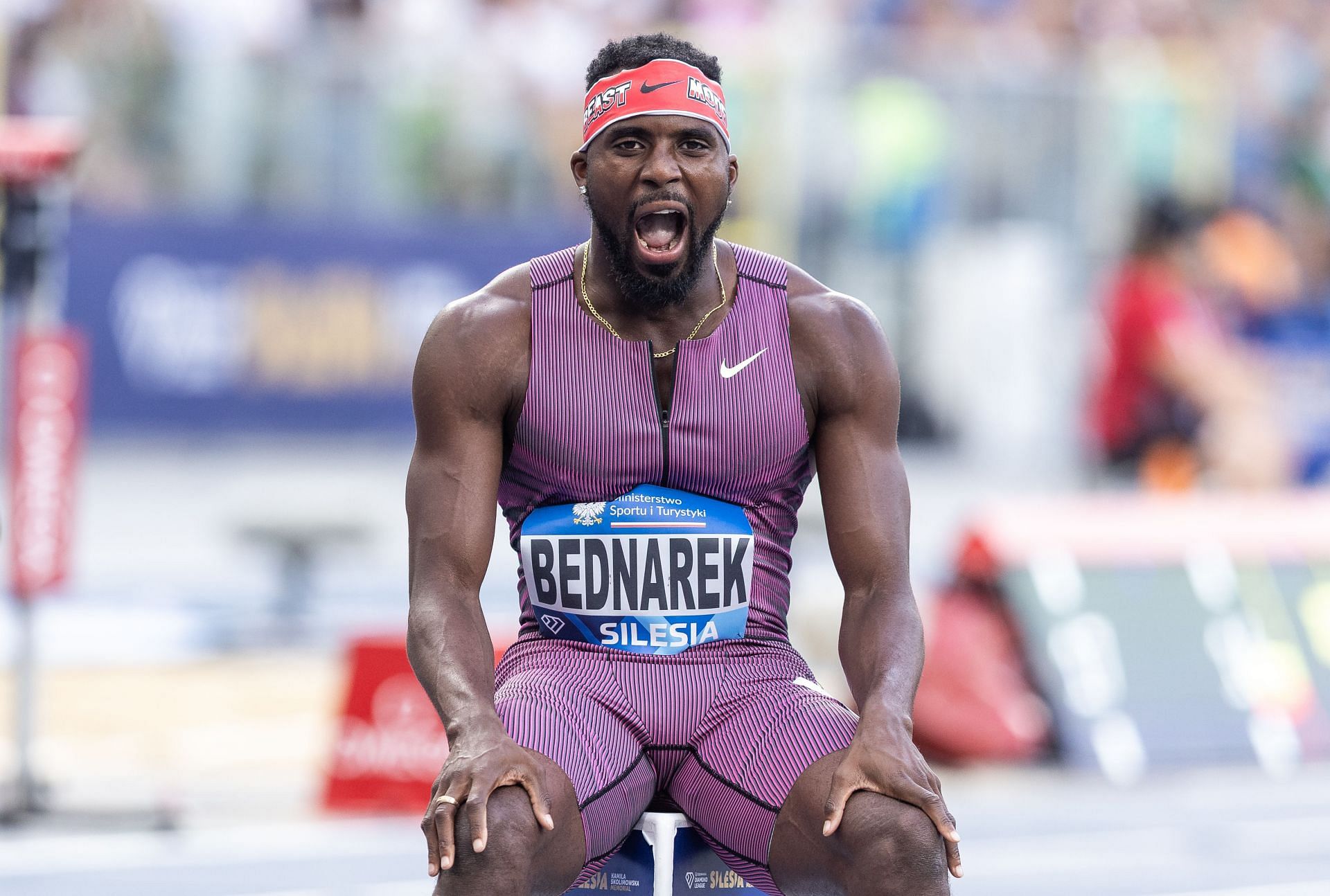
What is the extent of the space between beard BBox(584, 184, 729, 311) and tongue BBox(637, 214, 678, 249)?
16 mm

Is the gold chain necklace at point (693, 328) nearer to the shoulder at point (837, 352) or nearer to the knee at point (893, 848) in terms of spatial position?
the shoulder at point (837, 352)

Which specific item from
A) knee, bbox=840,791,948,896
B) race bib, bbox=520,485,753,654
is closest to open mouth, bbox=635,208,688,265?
race bib, bbox=520,485,753,654

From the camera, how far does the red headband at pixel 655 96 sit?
10.6ft

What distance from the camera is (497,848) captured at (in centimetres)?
278

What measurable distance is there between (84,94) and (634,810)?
953cm

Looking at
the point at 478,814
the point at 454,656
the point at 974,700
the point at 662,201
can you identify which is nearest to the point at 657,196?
the point at 662,201

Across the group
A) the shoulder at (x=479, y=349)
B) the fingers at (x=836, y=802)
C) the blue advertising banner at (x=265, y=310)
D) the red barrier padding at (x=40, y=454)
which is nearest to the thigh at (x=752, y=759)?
the fingers at (x=836, y=802)

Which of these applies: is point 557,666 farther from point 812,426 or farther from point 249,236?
point 249,236

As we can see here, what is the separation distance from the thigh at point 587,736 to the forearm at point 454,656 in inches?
2.5

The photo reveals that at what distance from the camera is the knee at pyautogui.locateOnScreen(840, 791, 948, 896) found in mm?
2789

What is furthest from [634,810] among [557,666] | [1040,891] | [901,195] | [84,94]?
[901,195]

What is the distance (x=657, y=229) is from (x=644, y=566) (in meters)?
0.55

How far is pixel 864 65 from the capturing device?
1399 cm

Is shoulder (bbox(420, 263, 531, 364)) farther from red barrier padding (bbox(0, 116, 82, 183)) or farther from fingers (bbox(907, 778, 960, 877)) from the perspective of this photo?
red barrier padding (bbox(0, 116, 82, 183))
